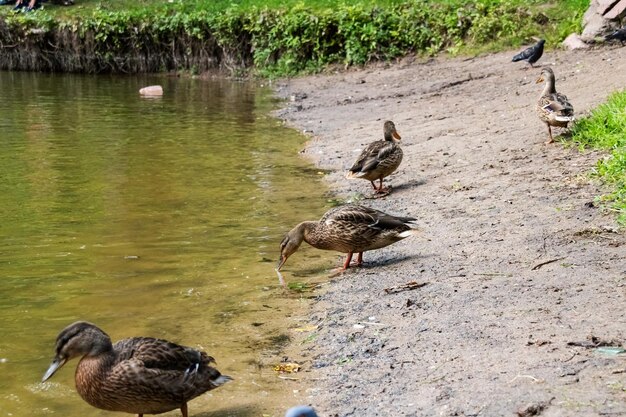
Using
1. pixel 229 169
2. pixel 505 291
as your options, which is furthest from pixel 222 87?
pixel 505 291

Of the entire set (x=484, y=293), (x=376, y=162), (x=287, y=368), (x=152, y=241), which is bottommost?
(x=152, y=241)

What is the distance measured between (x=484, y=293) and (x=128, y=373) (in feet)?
9.17

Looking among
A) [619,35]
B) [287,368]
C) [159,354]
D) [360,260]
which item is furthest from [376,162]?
[619,35]

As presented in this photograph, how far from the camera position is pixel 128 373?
19.0ft

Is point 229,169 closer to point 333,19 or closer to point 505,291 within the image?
point 505,291

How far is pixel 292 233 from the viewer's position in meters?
8.77

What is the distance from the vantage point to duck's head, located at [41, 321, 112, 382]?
227 inches

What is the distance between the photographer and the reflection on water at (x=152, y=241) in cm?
679

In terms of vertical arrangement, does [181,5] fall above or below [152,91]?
above

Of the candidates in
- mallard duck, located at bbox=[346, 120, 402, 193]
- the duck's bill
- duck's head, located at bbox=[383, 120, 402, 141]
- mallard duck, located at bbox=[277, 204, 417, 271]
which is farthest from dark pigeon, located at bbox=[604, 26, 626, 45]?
the duck's bill

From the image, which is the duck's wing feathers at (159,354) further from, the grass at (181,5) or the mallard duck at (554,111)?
the grass at (181,5)

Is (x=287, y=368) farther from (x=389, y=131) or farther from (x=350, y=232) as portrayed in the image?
(x=389, y=131)

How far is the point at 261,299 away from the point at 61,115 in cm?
1366

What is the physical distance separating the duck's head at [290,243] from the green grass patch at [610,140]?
2906 mm
